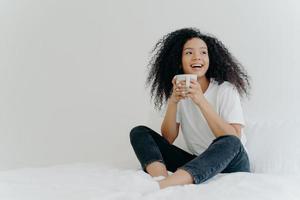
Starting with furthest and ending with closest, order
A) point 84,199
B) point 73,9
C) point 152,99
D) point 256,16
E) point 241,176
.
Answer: point 73,9
point 152,99
point 256,16
point 241,176
point 84,199

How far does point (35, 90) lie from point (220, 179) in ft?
4.73

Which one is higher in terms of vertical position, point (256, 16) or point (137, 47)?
point (256, 16)

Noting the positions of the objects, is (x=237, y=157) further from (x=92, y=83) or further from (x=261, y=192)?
(x=92, y=83)

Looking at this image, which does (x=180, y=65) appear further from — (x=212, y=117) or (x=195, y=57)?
(x=212, y=117)

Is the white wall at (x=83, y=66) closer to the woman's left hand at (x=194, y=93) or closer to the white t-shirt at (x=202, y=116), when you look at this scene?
the white t-shirt at (x=202, y=116)

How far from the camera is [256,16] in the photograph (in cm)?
196

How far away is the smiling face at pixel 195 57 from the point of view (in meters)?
1.59

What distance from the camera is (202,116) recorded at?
1.57m

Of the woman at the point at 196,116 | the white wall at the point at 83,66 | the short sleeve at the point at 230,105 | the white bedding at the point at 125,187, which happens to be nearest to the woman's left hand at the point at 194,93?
the woman at the point at 196,116

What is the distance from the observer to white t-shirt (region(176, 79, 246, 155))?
1.46 meters

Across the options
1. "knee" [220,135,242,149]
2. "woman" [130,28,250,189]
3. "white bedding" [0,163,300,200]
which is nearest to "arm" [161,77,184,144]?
"woman" [130,28,250,189]

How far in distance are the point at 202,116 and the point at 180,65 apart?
0.26 metres

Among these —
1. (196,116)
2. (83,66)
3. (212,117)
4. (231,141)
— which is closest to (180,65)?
(196,116)

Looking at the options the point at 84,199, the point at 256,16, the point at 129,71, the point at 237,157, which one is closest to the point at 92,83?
the point at 129,71
